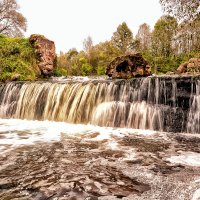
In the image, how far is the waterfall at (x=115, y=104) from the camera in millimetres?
8266

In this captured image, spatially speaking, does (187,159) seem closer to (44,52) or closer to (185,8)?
(185,8)

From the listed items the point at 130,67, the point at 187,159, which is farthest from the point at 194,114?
the point at 130,67

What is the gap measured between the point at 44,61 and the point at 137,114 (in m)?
16.7

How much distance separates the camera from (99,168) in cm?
399

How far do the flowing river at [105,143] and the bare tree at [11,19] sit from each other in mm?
22049

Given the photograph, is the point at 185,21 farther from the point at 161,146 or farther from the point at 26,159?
the point at 26,159

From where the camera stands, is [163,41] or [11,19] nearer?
[11,19]

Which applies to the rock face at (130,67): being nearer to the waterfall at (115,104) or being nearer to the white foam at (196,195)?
→ the waterfall at (115,104)

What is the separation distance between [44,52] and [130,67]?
1077 cm

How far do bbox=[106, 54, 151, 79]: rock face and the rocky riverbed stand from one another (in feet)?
35.3

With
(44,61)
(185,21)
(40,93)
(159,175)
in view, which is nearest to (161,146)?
(159,175)

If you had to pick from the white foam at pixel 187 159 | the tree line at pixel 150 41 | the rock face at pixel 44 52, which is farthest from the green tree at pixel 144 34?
the white foam at pixel 187 159

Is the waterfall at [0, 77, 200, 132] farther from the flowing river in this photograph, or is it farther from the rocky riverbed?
the rocky riverbed

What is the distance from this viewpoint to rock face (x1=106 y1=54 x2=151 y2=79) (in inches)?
658
